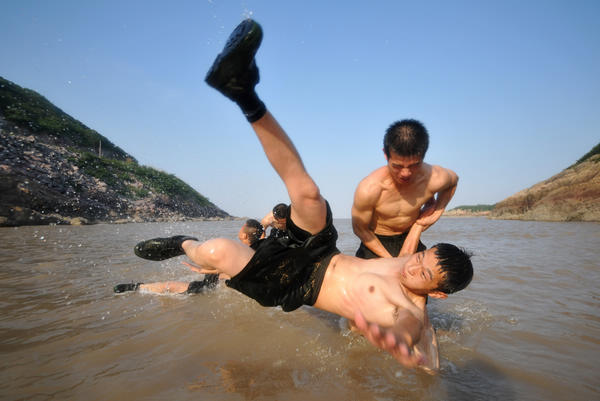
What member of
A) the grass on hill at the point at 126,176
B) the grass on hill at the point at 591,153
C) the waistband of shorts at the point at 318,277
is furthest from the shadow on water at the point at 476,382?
the grass on hill at the point at 591,153

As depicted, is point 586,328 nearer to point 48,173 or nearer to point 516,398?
point 516,398

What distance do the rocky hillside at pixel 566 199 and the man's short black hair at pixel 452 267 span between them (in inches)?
875

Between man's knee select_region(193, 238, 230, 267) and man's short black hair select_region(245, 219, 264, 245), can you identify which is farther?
man's short black hair select_region(245, 219, 264, 245)

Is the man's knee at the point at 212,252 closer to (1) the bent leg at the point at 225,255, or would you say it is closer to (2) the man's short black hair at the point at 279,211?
(1) the bent leg at the point at 225,255

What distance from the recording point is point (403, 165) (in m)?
2.93

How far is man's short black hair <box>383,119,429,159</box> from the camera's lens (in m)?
2.85

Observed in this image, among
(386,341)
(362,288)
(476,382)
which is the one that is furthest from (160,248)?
(476,382)

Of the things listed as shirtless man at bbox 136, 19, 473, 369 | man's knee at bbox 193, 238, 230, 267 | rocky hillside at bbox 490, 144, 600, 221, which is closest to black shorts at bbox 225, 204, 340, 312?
shirtless man at bbox 136, 19, 473, 369

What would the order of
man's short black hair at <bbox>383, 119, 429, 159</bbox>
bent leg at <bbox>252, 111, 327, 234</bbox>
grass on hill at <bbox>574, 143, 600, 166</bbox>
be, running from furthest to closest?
grass on hill at <bbox>574, 143, 600, 166</bbox> < man's short black hair at <bbox>383, 119, 429, 159</bbox> < bent leg at <bbox>252, 111, 327, 234</bbox>

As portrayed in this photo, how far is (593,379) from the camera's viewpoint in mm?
2189

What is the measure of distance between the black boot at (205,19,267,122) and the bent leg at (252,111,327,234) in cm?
9

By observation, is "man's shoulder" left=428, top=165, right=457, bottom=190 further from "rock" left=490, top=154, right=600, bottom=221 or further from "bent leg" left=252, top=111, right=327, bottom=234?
"rock" left=490, top=154, right=600, bottom=221

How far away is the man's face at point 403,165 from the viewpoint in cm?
289

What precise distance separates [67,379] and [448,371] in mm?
2842
